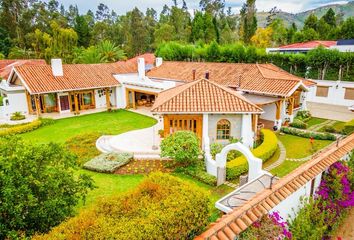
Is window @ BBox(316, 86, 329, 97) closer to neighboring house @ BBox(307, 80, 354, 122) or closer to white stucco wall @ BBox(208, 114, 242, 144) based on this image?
neighboring house @ BBox(307, 80, 354, 122)

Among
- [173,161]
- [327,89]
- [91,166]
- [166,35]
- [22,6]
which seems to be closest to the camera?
[91,166]

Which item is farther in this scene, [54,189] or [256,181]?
[256,181]

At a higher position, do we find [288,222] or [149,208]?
[149,208]

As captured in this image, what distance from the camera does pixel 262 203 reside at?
7.02 meters

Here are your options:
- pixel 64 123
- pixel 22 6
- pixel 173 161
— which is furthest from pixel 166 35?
pixel 173 161

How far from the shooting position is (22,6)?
72.9 m

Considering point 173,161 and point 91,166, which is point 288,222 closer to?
point 173,161

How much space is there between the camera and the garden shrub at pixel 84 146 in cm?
1742

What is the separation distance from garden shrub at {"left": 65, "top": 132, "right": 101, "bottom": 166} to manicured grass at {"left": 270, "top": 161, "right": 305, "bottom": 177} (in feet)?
36.3

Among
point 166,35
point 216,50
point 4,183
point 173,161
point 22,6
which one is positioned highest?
point 22,6

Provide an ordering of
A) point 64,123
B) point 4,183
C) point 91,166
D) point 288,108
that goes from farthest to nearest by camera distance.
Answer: point 64,123 → point 288,108 → point 91,166 → point 4,183

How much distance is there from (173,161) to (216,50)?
23.1m

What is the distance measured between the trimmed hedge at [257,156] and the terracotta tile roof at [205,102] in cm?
228

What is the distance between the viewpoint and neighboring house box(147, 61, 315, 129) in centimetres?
2261
